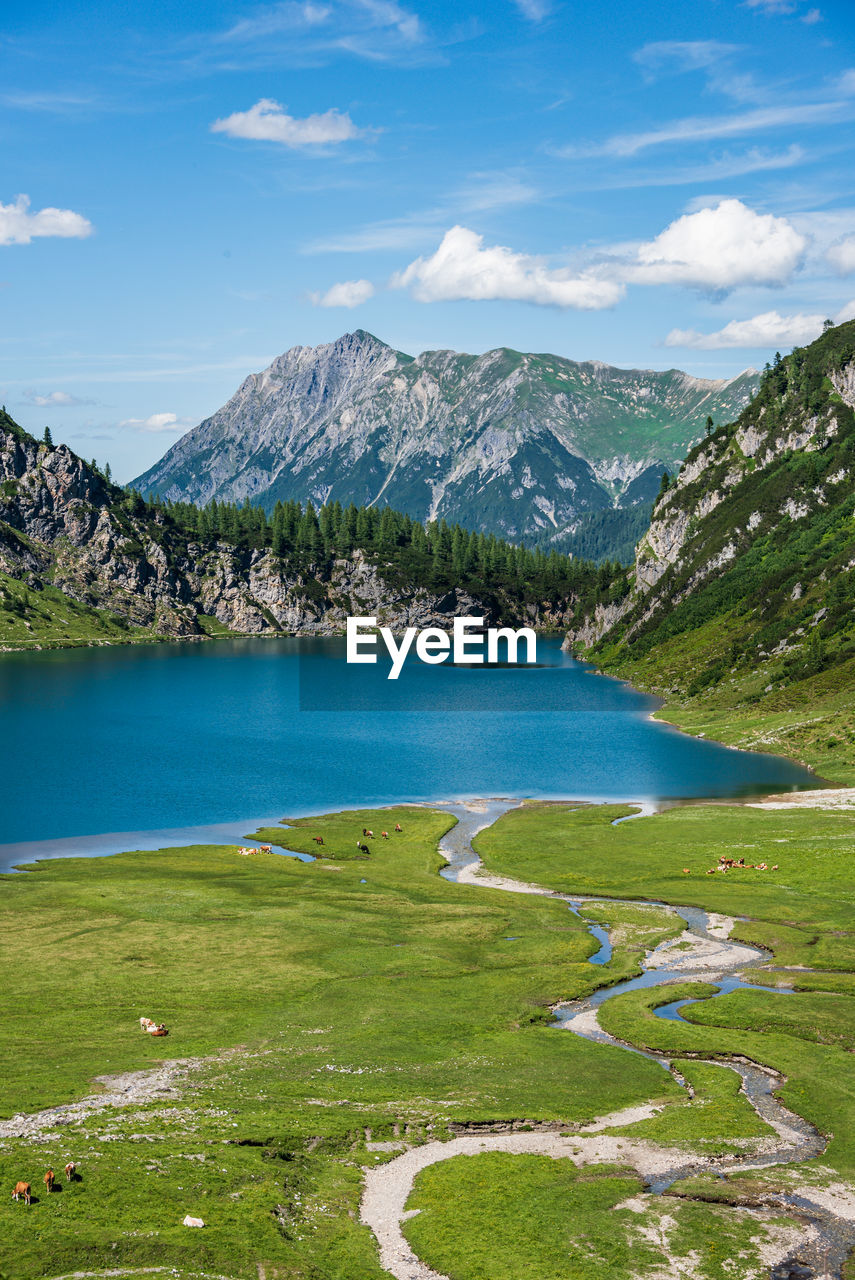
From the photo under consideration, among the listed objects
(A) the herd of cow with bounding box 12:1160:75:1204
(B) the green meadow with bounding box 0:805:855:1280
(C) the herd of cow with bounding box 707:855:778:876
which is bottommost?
(C) the herd of cow with bounding box 707:855:778:876

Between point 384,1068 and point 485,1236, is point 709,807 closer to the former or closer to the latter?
point 384,1068

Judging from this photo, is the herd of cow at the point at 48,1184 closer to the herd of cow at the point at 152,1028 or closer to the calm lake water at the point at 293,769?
the herd of cow at the point at 152,1028

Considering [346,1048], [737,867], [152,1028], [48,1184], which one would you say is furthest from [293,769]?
[48,1184]

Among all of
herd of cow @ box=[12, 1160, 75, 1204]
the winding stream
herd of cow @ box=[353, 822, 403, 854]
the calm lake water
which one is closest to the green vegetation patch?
the winding stream

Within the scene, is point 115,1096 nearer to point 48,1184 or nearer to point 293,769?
point 48,1184

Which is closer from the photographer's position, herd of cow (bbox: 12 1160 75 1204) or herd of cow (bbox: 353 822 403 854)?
herd of cow (bbox: 12 1160 75 1204)

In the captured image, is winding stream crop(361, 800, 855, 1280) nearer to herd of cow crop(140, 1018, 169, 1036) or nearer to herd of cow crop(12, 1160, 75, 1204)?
herd of cow crop(12, 1160, 75, 1204)

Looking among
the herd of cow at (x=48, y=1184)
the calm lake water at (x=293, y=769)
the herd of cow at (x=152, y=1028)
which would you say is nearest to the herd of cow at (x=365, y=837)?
the calm lake water at (x=293, y=769)
